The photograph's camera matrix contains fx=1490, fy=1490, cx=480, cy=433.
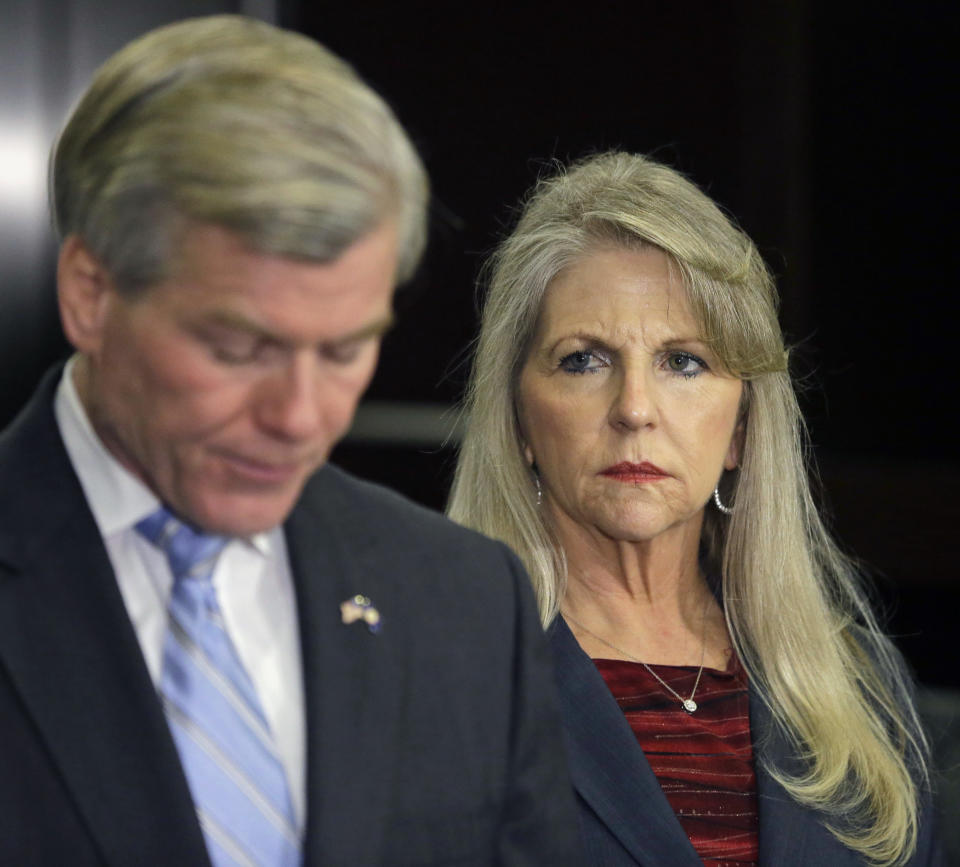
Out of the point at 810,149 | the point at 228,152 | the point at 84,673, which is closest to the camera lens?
the point at 228,152

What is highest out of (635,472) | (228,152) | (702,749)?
(228,152)

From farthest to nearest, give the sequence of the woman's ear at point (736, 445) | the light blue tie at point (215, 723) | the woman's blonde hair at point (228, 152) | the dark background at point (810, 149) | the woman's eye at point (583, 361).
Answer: the dark background at point (810, 149), the woman's ear at point (736, 445), the woman's eye at point (583, 361), the light blue tie at point (215, 723), the woman's blonde hair at point (228, 152)

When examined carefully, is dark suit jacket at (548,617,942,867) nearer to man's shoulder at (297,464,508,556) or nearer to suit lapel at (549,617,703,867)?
suit lapel at (549,617,703,867)

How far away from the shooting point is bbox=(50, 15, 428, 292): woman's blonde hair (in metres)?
0.94

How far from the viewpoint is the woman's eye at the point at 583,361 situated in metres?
1.79

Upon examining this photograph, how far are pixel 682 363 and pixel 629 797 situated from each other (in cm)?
52

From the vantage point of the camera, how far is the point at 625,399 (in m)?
1.73

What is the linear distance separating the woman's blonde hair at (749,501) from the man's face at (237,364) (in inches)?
33.3

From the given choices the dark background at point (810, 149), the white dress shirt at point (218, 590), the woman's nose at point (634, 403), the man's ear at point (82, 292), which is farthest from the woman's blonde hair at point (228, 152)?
the dark background at point (810, 149)

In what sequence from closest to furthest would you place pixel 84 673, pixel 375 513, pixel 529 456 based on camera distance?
pixel 84 673 → pixel 375 513 → pixel 529 456

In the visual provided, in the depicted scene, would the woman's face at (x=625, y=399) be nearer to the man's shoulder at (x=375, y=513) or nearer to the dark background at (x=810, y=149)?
the man's shoulder at (x=375, y=513)

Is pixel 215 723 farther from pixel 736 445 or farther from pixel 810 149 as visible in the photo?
pixel 810 149

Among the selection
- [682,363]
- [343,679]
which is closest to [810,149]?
[682,363]

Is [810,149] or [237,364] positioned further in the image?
[810,149]
